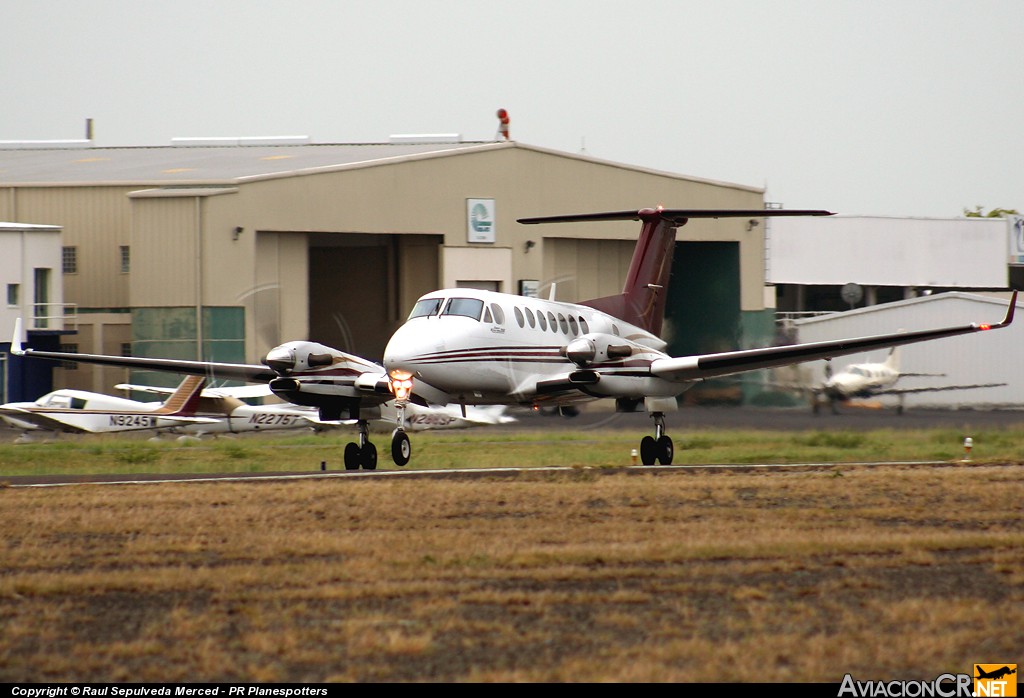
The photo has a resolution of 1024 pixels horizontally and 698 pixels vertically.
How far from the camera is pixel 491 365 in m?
23.9

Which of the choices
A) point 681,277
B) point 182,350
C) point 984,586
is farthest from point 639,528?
point 681,277

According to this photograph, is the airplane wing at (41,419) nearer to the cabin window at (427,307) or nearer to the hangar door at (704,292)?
the cabin window at (427,307)

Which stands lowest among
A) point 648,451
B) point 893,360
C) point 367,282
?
point 648,451

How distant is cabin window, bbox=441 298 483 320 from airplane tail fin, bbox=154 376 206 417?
14375 millimetres

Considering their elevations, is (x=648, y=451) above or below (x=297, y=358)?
below

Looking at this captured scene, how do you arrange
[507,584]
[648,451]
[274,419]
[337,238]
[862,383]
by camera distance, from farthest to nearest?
[337,238] < [862,383] < [274,419] < [648,451] < [507,584]

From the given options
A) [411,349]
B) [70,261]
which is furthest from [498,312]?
[70,261]

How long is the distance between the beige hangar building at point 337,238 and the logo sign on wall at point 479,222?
0.16ft

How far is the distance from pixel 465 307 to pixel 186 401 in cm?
1510

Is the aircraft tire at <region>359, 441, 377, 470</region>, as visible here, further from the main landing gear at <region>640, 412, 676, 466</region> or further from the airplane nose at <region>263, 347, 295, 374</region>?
the main landing gear at <region>640, 412, 676, 466</region>

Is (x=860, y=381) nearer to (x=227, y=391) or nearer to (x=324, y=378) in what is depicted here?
(x=227, y=391)

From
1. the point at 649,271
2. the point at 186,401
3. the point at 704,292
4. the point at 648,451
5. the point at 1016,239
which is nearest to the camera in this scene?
the point at 648,451

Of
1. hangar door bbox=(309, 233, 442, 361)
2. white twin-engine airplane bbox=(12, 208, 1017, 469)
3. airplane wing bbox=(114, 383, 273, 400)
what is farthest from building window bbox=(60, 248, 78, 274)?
white twin-engine airplane bbox=(12, 208, 1017, 469)

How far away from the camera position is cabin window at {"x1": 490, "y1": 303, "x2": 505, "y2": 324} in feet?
79.6
